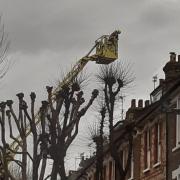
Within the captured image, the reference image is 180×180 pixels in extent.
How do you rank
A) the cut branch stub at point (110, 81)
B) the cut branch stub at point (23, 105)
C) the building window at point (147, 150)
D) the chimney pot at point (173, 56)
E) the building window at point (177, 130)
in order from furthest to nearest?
the building window at point (147, 150) → the chimney pot at point (173, 56) → the building window at point (177, 130) → the cut branch stub at point (23, 105) → the cut branch stub at point (110, 81)

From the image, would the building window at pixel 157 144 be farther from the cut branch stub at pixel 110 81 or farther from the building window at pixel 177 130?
the cut branch stub at pixel 110 81

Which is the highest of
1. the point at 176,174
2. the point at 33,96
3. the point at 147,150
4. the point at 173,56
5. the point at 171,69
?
the point at 173,56

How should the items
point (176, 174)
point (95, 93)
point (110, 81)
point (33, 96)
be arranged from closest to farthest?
1. point (110, 81)
2. point (95, 93)
3. point (33, 96)
4. point (176, 174)

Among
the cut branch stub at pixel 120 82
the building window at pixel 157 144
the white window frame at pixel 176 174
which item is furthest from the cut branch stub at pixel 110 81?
the building window at pixel 157 144

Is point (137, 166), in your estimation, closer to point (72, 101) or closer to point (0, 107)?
point (0, 107)

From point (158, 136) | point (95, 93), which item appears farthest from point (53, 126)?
point (158, 136)

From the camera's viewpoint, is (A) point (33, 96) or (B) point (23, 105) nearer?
(A) point (33, 96)

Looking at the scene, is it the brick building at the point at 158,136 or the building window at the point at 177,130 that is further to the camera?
the brick building at the point at 158,136

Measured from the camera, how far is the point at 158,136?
38188 mm

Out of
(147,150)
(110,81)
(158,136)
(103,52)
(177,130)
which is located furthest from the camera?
(103,52)

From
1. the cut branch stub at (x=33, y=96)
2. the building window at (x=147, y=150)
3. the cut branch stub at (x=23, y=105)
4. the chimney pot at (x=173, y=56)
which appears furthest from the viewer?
the building window at (x=147, y=150)

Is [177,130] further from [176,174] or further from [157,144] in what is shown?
[157,144]

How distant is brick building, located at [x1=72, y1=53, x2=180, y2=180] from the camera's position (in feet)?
116

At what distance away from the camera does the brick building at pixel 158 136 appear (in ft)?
116
